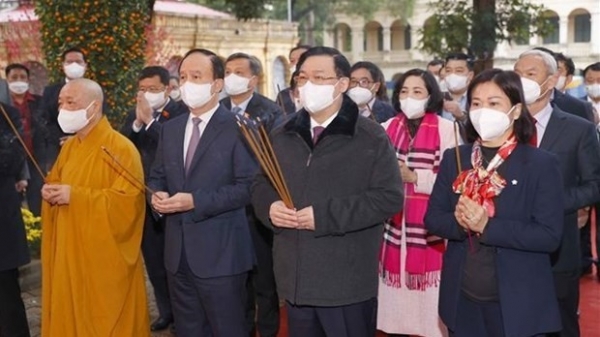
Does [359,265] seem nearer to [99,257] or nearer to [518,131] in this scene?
[518,131]

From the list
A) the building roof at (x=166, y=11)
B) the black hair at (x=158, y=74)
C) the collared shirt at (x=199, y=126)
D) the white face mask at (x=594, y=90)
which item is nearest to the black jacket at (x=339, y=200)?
the collared shirt at (x=199, y=126)

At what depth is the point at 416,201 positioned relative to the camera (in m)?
4.11

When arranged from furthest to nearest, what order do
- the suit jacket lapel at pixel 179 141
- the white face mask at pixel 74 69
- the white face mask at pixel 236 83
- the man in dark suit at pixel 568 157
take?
the white face mask at pixel 74 69
the white face mask at pixel 236 83
the suit jacket lapel at pixel 179 141
the man in dark suit at pixel 568 157

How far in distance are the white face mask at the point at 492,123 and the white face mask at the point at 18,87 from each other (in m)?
5.60

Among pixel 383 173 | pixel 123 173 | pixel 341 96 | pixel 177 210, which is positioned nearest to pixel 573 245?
pixel 383 173

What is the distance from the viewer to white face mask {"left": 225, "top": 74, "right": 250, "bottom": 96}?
4.95 meters

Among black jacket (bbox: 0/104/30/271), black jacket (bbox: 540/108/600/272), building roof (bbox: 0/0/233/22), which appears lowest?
black jacket (bbox: 0/104/30/271)

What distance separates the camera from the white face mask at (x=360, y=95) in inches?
204

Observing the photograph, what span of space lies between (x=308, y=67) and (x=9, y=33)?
44.5 ft

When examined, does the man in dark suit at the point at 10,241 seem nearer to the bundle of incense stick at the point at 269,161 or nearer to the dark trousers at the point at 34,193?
the bundle of incense stick at the point at 269,161

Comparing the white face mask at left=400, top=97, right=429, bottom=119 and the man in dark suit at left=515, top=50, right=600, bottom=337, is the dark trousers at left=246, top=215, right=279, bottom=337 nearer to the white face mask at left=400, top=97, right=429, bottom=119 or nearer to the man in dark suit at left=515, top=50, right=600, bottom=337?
the white face mask at left=400, top=97, right=429, bottom=119

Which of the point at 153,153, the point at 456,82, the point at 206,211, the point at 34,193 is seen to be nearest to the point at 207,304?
the point at 206,211

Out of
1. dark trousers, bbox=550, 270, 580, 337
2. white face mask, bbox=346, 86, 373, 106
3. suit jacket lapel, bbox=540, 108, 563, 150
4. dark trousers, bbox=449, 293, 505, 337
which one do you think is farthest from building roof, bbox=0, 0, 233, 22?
dark trousers, bbox=449, 293, 505, 337

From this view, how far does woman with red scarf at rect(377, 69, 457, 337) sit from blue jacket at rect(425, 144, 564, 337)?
1206 mm
